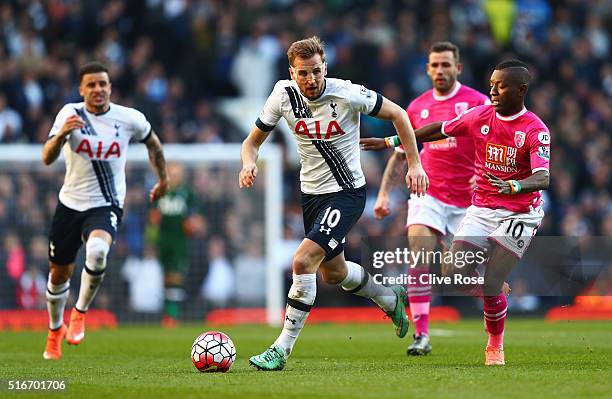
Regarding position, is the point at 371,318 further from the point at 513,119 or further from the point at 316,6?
the point at 513,119

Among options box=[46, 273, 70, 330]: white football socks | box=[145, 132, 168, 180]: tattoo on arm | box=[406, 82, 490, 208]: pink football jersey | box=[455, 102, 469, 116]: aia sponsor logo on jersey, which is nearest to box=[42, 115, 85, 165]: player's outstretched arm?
box=[145, 132, 168, 180]: tattoo on arm

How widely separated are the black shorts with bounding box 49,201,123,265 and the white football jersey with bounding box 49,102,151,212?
68mm

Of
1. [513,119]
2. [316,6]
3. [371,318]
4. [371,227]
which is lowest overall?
[371,318]

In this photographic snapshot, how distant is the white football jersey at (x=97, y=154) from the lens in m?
11.2

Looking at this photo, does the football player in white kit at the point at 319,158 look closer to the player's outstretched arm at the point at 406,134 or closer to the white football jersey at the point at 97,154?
the player's outstretched arm at the point at 406,134

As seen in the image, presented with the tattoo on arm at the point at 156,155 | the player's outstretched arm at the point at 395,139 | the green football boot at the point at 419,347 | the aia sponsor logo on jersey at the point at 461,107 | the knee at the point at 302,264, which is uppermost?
the aia sponsor logo on jersey at the point at 461,107

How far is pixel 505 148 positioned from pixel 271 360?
248cm

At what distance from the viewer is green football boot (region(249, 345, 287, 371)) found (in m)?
8.73

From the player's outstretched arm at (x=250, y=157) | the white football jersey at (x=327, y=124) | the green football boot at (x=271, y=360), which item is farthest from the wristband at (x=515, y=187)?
the green football boot at (x=271, y=360)

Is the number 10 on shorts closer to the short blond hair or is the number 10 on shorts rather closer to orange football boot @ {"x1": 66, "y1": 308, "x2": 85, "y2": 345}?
the short blond hair

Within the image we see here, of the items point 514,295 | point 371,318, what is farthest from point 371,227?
point 514,295

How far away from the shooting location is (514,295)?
17.8 m

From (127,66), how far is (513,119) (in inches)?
486

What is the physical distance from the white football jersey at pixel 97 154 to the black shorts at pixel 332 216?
2683 mm
